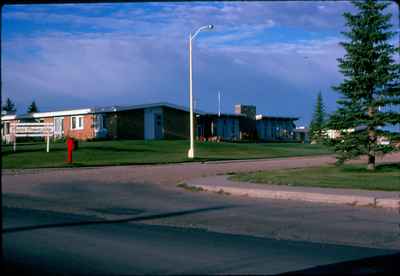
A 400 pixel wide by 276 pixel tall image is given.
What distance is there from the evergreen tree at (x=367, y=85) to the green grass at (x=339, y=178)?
42.4 inches

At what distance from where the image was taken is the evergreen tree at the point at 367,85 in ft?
80.2

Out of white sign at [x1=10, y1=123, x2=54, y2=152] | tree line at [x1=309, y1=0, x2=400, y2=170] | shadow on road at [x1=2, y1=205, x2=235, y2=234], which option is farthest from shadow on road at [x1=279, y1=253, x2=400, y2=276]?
white sign at [x1=10, y1=123, x2=54, y2=152]

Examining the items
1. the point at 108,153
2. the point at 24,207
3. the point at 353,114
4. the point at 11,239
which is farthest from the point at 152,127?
the point at 11,239

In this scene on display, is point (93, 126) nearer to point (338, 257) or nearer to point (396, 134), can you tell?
point (396, 134)

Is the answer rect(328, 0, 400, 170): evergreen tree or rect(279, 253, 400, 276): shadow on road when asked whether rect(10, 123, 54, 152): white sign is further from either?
rect(279, 253, 400, 276): shadow on road

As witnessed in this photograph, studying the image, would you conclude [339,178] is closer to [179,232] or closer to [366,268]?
[179,232]

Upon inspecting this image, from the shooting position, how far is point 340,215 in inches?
520

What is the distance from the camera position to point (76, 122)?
174ft

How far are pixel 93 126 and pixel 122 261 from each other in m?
44.2

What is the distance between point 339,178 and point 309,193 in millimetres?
→ 5505

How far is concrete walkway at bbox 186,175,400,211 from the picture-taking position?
15.0 metres

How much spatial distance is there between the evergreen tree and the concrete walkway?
7.81 m

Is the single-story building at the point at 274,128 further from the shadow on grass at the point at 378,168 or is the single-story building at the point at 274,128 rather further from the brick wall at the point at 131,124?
the shadow on grass at the point at 378,168

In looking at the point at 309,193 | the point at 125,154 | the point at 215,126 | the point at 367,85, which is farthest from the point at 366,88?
the point at 215,126
